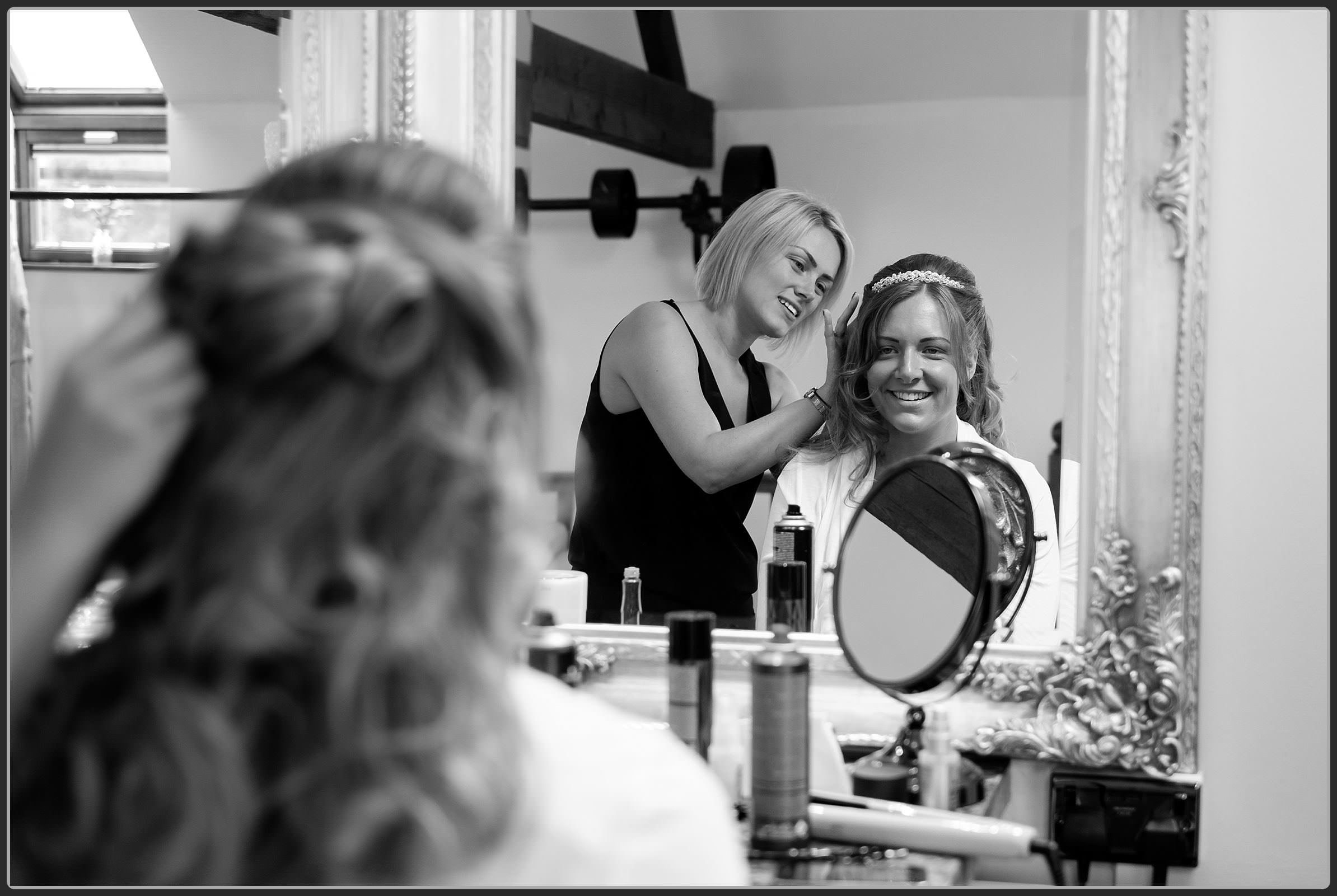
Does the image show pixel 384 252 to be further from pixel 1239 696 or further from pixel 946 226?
pixel 1239 696

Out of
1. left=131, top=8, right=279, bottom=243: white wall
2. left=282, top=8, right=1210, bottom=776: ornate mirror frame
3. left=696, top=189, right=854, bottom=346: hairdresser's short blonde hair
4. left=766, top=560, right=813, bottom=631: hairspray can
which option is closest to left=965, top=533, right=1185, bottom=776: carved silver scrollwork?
left=282, top=8, right=1210, bottom=776: ornate mirror frame

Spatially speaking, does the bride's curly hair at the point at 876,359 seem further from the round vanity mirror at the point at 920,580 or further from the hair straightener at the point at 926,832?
the hair straightener at the point at 926,832

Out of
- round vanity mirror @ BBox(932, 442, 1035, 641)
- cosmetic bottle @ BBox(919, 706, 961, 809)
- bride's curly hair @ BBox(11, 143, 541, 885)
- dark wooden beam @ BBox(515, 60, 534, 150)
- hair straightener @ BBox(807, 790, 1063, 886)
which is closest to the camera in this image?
bride's curly hair @ BBox(11, 143, 541, 885)

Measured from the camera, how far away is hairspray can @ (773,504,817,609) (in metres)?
1.17

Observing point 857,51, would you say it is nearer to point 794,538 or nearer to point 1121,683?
point 794,538

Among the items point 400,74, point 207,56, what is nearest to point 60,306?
point 207,56

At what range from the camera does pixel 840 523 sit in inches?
45.8

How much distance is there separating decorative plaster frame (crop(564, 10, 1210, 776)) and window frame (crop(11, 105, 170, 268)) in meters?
0.93

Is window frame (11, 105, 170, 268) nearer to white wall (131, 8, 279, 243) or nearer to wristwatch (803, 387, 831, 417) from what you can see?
white wall (131, 8, 279, 243)

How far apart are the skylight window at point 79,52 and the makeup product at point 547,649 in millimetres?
677

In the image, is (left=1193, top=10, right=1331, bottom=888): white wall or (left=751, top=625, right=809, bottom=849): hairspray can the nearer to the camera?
(left=751, top=625, right=809, bottom=849): hairspray can

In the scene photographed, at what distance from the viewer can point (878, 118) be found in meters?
1.15

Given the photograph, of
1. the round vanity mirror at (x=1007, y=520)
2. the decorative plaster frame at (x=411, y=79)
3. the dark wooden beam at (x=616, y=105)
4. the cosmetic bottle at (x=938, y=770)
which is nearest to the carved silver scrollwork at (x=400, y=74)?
the decorative plaster frame at (x=411, y=79)

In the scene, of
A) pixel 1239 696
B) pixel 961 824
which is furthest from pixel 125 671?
pixel 1239 696
